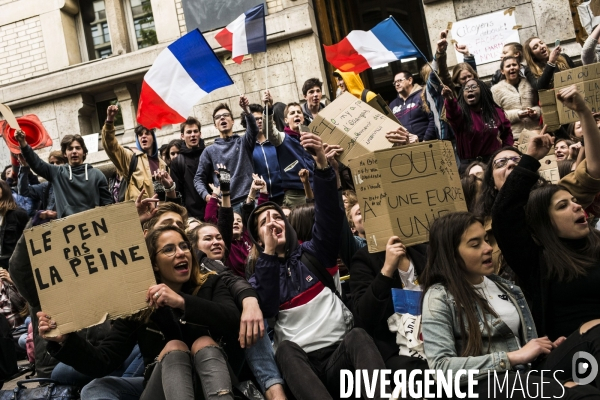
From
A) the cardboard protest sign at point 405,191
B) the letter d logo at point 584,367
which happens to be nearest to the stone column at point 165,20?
the cardboard protest sign at point 405,191

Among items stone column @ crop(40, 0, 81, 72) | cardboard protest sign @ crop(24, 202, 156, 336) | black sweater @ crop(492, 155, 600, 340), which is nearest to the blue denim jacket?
black sweater @ crop(492, 155, 600, 340)

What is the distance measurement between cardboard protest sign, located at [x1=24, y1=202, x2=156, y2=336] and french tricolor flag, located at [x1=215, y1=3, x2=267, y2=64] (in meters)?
4.43

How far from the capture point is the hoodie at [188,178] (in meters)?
8.59

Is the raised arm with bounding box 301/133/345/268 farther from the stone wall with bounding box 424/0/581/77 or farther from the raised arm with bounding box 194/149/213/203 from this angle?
the stone wall with bounding box 424/0/581/77

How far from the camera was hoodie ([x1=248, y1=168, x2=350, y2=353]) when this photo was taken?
464 centimetres

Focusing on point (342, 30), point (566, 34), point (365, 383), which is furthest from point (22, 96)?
point (365, 383)

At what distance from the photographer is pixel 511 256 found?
13.4 feet

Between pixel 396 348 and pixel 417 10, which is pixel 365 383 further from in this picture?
pixel 417 10

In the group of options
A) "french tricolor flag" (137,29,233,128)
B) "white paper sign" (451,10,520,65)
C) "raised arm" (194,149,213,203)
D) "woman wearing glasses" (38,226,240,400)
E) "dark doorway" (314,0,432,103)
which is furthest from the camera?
"dark doorway" (314,0,432,103)

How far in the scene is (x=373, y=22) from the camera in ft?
49.3

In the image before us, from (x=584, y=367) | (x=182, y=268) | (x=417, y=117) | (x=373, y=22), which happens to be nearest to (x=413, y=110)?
(x=417, y=117)

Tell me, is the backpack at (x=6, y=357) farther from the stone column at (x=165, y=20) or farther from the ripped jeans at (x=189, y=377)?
the stone column at (x=165, y=20)

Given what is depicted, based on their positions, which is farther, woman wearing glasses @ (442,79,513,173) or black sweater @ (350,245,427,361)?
woman wearing glasses @ (442,79,513,173)

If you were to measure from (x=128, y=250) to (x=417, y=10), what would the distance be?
1208 centimetres
